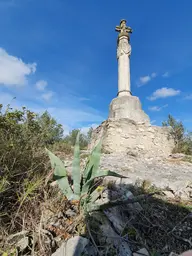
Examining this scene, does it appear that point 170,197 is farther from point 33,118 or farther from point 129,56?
point 129,56

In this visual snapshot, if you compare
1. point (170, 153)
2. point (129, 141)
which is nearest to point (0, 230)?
point (129, 141)

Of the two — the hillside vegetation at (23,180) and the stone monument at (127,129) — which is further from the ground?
the stone monument at (127,129)

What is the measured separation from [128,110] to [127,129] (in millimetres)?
748

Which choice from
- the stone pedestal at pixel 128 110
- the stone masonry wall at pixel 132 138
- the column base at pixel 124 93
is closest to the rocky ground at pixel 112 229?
the stone masonry wall at pixel 132 138

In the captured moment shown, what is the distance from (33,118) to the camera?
267cm

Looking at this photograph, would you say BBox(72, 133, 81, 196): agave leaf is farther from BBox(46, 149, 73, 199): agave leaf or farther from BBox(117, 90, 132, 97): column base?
BBox(117, 90, 132, 97): column base

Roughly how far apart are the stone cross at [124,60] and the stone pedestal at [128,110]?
1.24 ft

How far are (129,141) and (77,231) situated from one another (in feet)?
17.8

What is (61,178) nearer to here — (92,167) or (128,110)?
(92,167)

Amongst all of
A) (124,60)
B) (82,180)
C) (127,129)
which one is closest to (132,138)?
(127,129)

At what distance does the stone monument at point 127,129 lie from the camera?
667 cm

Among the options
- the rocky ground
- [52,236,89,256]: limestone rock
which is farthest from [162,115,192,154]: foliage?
[52,236,89,256]: limestone rock

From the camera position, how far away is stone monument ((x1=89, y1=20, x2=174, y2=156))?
667 cm

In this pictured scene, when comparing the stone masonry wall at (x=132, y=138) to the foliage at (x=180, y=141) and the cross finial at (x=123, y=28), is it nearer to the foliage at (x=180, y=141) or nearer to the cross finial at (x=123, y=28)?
the foliage at (x=180, y=141)
